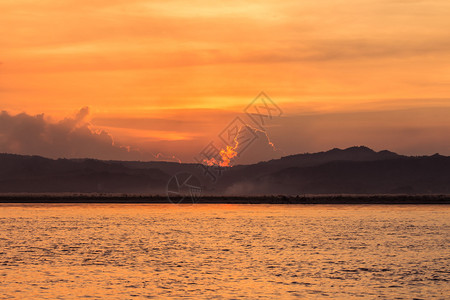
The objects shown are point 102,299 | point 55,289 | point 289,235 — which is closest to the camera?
point 102,299

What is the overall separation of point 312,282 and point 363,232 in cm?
6391

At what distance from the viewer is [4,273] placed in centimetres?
5606

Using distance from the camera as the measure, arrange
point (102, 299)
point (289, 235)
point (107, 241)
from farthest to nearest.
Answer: point (289, 235)
point (107, 241)
point (102, 299)

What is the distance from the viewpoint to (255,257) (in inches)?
2781

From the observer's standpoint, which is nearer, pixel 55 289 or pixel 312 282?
pixel 55 289

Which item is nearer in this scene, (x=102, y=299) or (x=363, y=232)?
(x=102, y=299)

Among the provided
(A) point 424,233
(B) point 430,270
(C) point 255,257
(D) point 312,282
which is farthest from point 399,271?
(A) point 424,233

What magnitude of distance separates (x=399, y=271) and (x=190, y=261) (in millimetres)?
20003

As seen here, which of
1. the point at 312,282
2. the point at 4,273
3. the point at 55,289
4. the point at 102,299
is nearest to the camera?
the point at 102,299

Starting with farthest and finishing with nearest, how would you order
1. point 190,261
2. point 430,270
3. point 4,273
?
point 190,261 → point 430,270 → point 4,273

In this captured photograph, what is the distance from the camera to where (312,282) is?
52250mm

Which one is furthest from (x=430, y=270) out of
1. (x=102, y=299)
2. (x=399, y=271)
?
(x=102, y=299)

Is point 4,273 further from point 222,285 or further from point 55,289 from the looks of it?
point 222,285

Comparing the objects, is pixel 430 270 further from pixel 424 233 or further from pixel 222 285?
pixel 424 233
